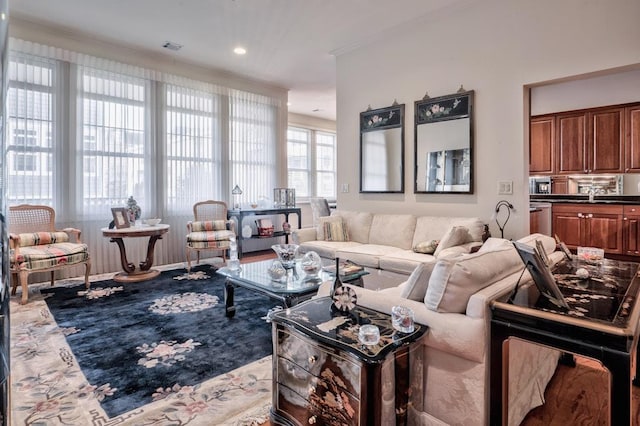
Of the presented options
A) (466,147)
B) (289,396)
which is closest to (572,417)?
(289,396)

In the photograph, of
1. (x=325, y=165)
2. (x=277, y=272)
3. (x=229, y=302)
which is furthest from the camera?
(x=325, y=165)

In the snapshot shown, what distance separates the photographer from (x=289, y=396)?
160 cm

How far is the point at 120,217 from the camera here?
440 cm

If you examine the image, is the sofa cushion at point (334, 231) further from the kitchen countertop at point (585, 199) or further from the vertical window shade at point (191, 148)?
the kitchen countertop at point (585, 199)

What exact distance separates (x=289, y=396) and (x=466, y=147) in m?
3.19

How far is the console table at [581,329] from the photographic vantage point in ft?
3.75

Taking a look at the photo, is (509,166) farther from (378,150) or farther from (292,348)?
(292,348)

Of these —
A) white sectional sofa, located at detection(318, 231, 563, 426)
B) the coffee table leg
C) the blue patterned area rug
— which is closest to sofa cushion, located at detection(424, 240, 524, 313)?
white sectional sofa, located at detection(318, 231, 563, 426)

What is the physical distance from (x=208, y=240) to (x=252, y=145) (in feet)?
7.16

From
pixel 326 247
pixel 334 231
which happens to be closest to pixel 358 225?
pixel 334 231

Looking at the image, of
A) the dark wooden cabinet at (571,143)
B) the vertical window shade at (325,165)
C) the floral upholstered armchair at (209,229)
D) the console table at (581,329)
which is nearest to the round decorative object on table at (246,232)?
the floral upholstered armchair at (209,229)

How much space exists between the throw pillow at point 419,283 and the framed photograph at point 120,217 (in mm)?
3940

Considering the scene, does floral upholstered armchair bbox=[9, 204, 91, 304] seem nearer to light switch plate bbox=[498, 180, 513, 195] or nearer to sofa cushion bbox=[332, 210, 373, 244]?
sofa cushion bbox=[332, 210, 373, 244]

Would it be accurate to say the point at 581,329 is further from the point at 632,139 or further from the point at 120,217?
the point at 632,139
